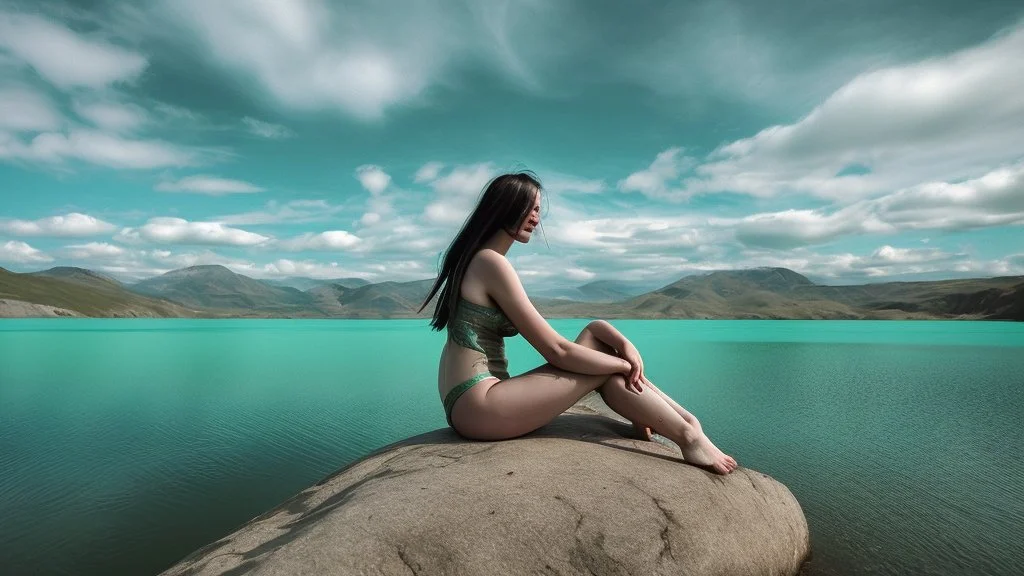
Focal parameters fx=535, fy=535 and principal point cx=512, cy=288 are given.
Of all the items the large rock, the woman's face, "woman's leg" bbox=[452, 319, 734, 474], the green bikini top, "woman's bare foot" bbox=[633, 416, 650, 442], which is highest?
the woman's face

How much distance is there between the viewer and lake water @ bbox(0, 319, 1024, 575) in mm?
7301

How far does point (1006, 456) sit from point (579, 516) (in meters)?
12.4

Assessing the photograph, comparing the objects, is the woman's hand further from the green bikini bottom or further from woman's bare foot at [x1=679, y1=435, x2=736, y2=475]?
the green bikini bottom

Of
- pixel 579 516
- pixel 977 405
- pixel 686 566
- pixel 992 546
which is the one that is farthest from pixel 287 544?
pixel 977 405

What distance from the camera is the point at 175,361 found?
3578 cm

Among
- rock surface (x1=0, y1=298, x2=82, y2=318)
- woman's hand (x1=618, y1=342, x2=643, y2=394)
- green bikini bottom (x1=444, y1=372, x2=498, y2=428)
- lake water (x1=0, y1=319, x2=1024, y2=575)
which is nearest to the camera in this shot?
woman's hand (x1=618, y1=342, x2=643, y2=394)

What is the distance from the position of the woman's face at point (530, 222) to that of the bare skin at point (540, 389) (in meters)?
0.02

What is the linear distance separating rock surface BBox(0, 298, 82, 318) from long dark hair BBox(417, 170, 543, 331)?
241 meters

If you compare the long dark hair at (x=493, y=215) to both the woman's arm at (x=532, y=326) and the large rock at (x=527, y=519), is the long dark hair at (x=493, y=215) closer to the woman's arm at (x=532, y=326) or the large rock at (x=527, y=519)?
the woman's arm at (x=532, y=326)

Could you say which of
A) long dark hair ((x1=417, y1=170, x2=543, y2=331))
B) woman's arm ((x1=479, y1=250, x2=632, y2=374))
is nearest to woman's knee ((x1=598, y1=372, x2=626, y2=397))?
woman's arm ((x1=479, y1=250, x2=632, y2=374))

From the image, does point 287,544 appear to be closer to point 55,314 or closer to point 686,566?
point 686,566

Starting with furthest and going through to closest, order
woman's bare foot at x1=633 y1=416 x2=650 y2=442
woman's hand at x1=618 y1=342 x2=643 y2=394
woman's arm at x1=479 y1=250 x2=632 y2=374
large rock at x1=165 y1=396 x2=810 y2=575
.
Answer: woman's bare foot at x1=633 y1=416 x2=650 y2=442, woman's hand at x1=618 y1=342 x2=643 y2=394, woman's arm at x1=479 y1=250 x2=632 y2=374, large rock at x1=165 y1=396 x2=810 y2=575

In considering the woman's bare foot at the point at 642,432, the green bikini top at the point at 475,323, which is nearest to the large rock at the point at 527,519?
the woman's bare foot at the point at 642,432

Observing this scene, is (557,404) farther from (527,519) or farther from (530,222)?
(530,222)
